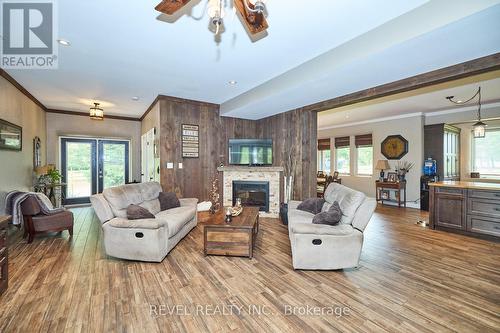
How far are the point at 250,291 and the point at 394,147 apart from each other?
6559 mm

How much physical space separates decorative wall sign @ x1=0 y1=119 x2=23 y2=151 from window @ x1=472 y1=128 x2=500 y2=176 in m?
11.2

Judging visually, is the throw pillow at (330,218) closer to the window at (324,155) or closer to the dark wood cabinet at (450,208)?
the dark wood cabinet at (450,208)

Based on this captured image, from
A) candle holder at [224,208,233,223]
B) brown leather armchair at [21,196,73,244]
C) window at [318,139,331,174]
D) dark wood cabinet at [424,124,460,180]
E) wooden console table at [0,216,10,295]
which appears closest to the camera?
wooden console table at [0,216,10,295]

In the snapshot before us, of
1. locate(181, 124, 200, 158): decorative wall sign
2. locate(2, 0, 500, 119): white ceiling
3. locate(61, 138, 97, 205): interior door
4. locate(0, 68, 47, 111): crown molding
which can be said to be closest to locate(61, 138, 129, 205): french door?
locate(61, 138, 97, 205): interior door

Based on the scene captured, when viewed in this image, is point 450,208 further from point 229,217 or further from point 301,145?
point 229,217

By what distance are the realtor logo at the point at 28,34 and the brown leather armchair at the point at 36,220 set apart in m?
2.06

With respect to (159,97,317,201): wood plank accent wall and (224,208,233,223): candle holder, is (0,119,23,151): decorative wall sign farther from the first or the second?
(224,208,233,223): candle holder

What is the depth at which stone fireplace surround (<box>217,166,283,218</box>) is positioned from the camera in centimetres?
527

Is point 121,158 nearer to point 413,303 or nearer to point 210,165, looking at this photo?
point 210,165

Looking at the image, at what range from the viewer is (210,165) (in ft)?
17.9

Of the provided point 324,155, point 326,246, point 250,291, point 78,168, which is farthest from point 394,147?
point 78,168

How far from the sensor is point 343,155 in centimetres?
845

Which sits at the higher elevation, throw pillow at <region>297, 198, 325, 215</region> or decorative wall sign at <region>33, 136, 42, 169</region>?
decorative wall sign at <region>33, 136, 42, 169</region>

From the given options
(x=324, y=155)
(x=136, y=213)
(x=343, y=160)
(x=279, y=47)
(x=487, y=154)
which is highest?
(x=279, y=47)
